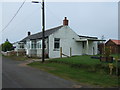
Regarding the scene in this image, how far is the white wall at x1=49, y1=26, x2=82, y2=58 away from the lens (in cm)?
2702

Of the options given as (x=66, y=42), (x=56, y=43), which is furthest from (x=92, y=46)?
(x=56, y=43)

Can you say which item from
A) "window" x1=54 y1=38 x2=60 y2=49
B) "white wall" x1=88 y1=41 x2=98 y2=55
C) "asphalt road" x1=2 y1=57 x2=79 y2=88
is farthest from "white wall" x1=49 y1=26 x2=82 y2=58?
"asphalt road" x1=2 y1=57 x2=79 y2=88

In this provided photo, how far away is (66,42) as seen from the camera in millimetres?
28625

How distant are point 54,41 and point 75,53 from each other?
4658 mm

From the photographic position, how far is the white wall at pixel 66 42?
27.0 metres

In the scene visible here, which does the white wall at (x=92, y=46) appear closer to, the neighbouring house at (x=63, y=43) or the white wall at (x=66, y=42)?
the neighbouring house at (x=63, y=43)

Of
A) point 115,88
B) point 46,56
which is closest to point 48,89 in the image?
point 115,88

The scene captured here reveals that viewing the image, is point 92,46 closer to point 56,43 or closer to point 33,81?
point 56,43

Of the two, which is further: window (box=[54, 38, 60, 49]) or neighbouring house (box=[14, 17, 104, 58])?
window (box=[54, 38, 60, 49])

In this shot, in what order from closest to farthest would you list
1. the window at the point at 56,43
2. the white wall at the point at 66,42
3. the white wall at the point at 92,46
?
the white wall at the point at 66,42
the window at the point at 56,43
the white wall at the point at 92,46

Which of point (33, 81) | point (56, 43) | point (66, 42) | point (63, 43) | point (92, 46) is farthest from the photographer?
point (92, 46)

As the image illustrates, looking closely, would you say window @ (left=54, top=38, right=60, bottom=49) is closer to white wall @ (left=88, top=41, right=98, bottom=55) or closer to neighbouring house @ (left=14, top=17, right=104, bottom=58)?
neighbouring house @ (left=14, top=17, right=104, bottom=58)

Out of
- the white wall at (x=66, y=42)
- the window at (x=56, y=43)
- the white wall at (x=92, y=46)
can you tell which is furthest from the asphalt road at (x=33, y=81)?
the white wall at (x=92, y=46)

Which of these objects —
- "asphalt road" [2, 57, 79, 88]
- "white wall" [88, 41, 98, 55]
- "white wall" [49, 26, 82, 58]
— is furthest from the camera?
"white wall" [88, 41, 98, 55]
